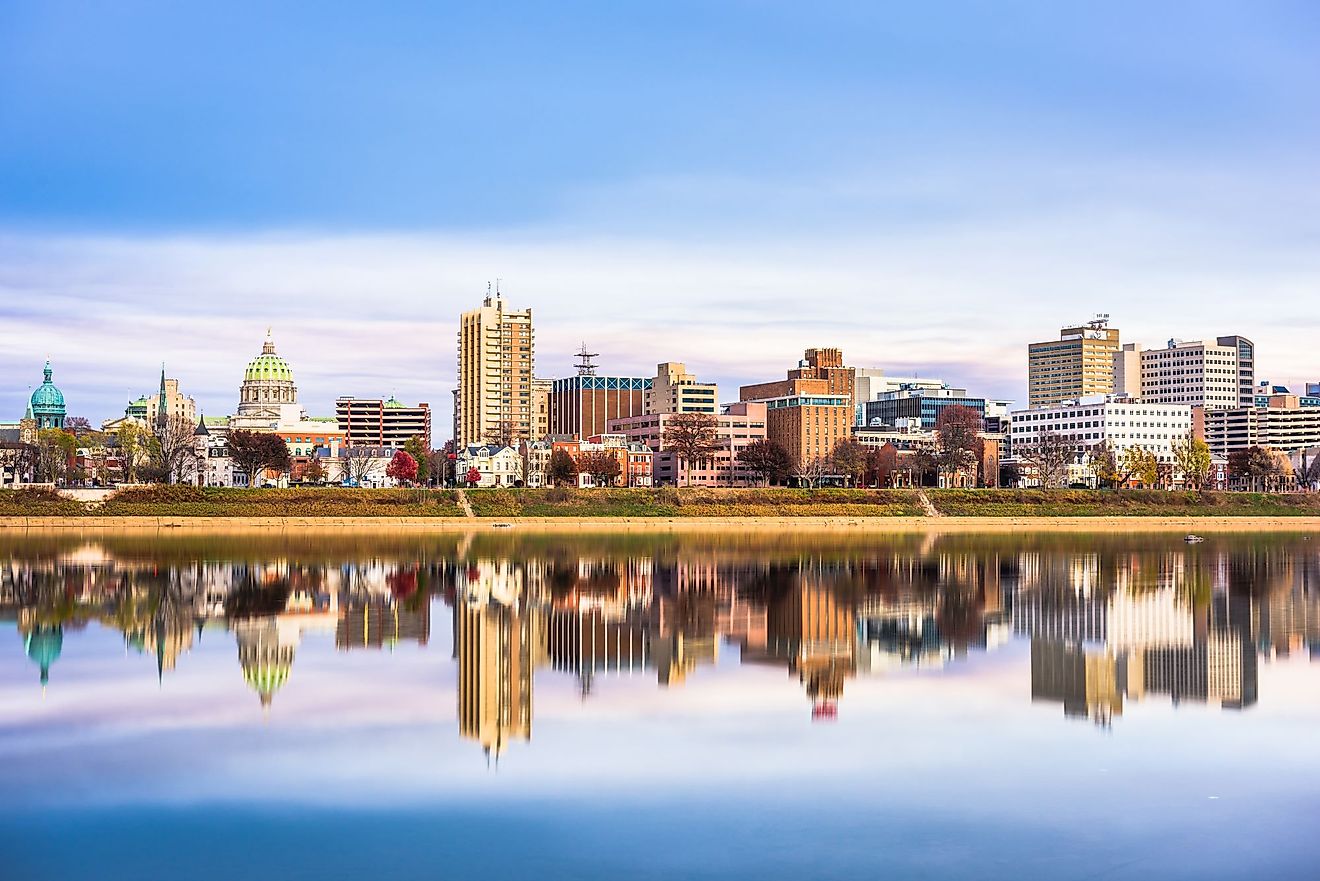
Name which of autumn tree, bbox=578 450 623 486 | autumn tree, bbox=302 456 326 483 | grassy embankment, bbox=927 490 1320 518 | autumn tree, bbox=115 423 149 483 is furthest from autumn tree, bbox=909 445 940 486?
autumn tree, bbox=115 423 149 483

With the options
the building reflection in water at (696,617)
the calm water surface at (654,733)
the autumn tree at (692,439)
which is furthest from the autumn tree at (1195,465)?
the calm water surface at (654,733)

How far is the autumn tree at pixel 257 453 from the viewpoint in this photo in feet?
513

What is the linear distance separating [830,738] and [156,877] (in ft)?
40.6

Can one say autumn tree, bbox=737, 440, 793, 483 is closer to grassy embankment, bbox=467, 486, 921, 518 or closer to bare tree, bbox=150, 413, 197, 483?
grassy embankment, bbox=467, 486, 921, 518

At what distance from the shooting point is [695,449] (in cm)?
18475

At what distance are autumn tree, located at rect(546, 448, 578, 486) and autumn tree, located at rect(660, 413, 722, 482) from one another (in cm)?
1593

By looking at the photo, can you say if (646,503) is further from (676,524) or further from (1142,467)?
(1142,467)

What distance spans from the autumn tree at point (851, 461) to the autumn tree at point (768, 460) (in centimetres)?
646

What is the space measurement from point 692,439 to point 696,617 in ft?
464

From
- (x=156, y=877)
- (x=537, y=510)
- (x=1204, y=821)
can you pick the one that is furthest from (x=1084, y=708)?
(x=537, y=510)

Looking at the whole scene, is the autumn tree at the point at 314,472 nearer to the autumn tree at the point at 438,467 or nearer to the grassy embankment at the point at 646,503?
the autumn tree at the point at 438,467

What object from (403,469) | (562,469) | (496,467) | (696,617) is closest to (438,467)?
(403,469)

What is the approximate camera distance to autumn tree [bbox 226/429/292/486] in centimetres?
15650

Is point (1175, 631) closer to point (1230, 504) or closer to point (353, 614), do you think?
point (353, 614)
